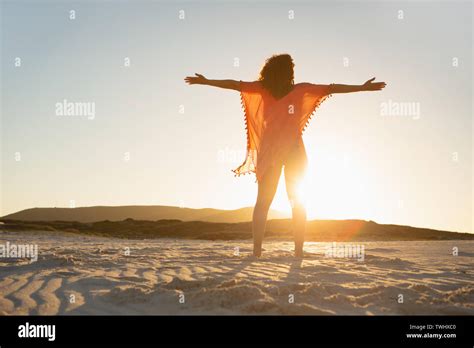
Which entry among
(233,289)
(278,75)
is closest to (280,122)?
(278,75)

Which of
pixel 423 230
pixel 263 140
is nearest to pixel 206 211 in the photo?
pixel 423 230

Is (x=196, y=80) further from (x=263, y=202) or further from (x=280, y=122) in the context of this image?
(x=263, y=202)

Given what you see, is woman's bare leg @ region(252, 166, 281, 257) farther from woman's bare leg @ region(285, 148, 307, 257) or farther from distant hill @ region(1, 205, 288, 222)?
distant hill @ region(1, 205, 288, 222)

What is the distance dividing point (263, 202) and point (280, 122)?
116 cm

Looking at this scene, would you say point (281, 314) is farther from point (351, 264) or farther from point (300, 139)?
point (300, 139)

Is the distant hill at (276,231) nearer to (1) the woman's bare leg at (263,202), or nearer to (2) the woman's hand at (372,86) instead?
(1) the woman's bare leg at (263,202)

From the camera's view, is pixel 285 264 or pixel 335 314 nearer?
pixel 335 314

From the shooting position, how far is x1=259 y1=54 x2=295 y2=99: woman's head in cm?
693

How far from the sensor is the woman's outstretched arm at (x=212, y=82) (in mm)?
6781

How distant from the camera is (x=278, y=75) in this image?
692 cm

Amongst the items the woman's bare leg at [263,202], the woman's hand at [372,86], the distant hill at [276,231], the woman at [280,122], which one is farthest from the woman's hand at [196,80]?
the distant hill at [276,231]

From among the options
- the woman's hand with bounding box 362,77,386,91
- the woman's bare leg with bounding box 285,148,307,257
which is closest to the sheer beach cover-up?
the woman's bare leg with bounding box 285,148,307,257
